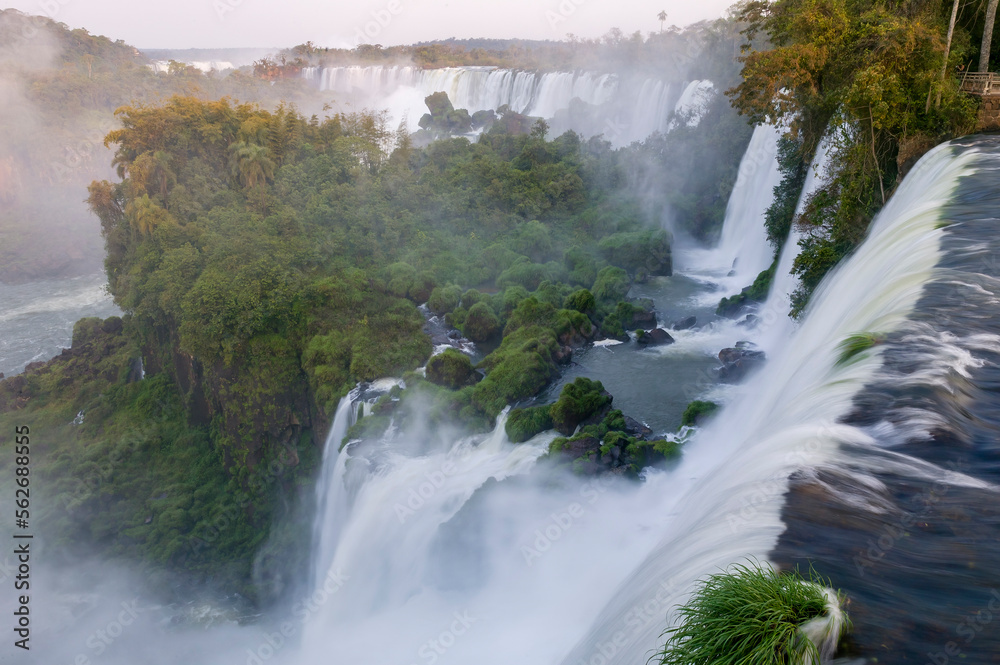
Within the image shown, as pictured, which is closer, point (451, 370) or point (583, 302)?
point (451, 370)

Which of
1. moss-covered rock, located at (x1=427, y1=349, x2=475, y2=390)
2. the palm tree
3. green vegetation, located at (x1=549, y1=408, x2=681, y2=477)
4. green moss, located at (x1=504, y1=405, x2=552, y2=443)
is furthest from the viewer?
the palm tree

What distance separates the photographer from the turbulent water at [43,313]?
30.0 meters

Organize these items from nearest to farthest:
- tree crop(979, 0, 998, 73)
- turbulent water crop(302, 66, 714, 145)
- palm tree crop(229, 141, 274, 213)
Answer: tree crop(979, 0, 998, 73) → palm tree crop(229, 141, 274, 213) → turbulent water crop(302, 66, 714, 145)

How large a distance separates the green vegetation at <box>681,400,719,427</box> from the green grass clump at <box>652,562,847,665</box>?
30.2 feet

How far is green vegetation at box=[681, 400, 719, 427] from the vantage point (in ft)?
43.2

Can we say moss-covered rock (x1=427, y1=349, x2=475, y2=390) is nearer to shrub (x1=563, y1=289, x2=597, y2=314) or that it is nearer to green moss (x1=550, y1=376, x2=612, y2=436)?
green moss (x1=550, y1=376, x2=612, y2=436)

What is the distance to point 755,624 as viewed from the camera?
12.3 ft

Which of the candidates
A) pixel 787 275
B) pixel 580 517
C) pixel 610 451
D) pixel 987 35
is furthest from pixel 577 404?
pixel 987 35

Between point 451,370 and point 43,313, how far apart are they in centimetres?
3003

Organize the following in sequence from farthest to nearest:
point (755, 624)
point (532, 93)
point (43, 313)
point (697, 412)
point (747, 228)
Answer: point (532, 93) → point (43, 313) → point (747, 228) → point (697, 412) → point (755, 624)

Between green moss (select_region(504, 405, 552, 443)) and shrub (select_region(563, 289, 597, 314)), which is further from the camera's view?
shrub (select_region(563, 289, 597, 314))

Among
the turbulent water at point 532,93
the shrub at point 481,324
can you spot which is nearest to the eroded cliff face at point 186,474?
the shrub at point 481,324

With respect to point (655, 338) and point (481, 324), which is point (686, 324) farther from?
point (481, 324)

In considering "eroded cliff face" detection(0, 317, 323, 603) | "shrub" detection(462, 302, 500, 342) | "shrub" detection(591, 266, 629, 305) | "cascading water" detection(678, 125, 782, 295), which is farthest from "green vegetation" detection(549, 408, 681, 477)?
"cascading water" detection(678, 125, 782, 295)
